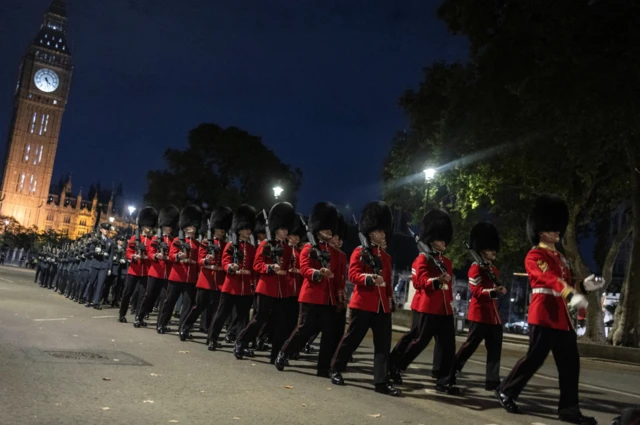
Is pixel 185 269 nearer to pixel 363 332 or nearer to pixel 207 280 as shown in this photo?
pixel 207 280

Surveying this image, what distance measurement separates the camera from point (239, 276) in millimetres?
10242

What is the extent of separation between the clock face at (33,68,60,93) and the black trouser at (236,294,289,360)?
119870mm

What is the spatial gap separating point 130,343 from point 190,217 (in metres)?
4.32

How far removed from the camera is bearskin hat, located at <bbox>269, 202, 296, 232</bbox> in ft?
33.3

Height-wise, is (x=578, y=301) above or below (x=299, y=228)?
below

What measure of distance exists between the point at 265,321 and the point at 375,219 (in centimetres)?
226

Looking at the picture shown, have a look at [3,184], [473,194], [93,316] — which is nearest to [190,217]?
[93,316]

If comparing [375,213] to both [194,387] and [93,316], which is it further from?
[93,316]

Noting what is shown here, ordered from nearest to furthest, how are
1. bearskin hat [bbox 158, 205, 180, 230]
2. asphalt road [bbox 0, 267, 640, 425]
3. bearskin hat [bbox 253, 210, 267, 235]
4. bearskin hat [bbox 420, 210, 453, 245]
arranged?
asphalt road [bbox 0, 267, 640, 425]
bearskin hat [bbox 420, 210, 453, 245]
bearskin hat [bbox 253, 210, 267, 235]
bearskin hat [bbox 158, 205, 180, 230]

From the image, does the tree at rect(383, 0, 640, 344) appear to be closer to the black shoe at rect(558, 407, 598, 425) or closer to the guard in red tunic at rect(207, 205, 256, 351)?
the guard in red tunic at rect(207, 205, 256, 351)

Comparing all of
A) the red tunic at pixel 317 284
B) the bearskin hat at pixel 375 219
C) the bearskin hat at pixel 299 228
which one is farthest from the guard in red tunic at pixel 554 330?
the bearskin hat at pixel 299 228

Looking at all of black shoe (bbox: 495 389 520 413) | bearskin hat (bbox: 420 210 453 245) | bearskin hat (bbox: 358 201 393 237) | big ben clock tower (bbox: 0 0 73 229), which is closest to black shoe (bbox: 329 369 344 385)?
bearskin hat (bbox: 358 201 393 237)

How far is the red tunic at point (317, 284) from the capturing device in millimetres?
8320

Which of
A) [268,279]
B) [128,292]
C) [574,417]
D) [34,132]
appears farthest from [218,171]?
[34,132]
